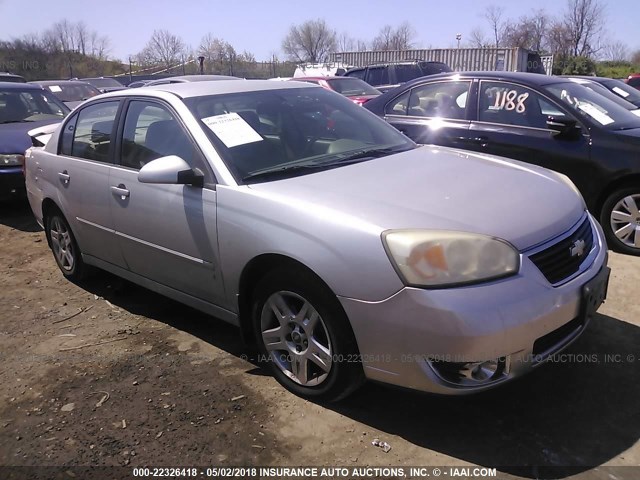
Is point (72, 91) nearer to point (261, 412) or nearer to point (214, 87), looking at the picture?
point (214, 87)

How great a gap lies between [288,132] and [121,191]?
1196 mm

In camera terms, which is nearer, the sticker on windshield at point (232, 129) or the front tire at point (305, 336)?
the front tire at point (305, 336)

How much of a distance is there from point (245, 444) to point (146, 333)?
152 cm

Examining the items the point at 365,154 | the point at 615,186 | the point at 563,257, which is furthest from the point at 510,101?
the point at 563,257

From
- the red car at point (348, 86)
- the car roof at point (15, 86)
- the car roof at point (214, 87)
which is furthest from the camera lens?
the red car at point (348, 86)

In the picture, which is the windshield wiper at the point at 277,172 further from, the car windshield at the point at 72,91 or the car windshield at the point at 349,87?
the car windshield at the point at 72,91

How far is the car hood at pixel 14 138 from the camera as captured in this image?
7.04 meters

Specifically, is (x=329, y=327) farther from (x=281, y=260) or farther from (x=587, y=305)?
(x=587, y=305)

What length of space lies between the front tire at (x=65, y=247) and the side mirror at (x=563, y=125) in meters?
4.32

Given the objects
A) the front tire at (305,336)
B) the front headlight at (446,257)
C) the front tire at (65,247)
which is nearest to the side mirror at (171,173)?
the front tire at (305,336)

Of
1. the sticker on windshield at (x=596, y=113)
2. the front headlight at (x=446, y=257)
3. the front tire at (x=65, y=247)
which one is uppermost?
the sticker on windshield at (x=596, y=113)

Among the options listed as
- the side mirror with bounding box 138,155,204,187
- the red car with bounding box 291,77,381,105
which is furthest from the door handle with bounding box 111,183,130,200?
the red car with bounding box 291,77,381,105

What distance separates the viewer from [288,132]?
349 centimetres

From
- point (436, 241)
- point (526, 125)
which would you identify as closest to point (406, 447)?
point (436, 241)
